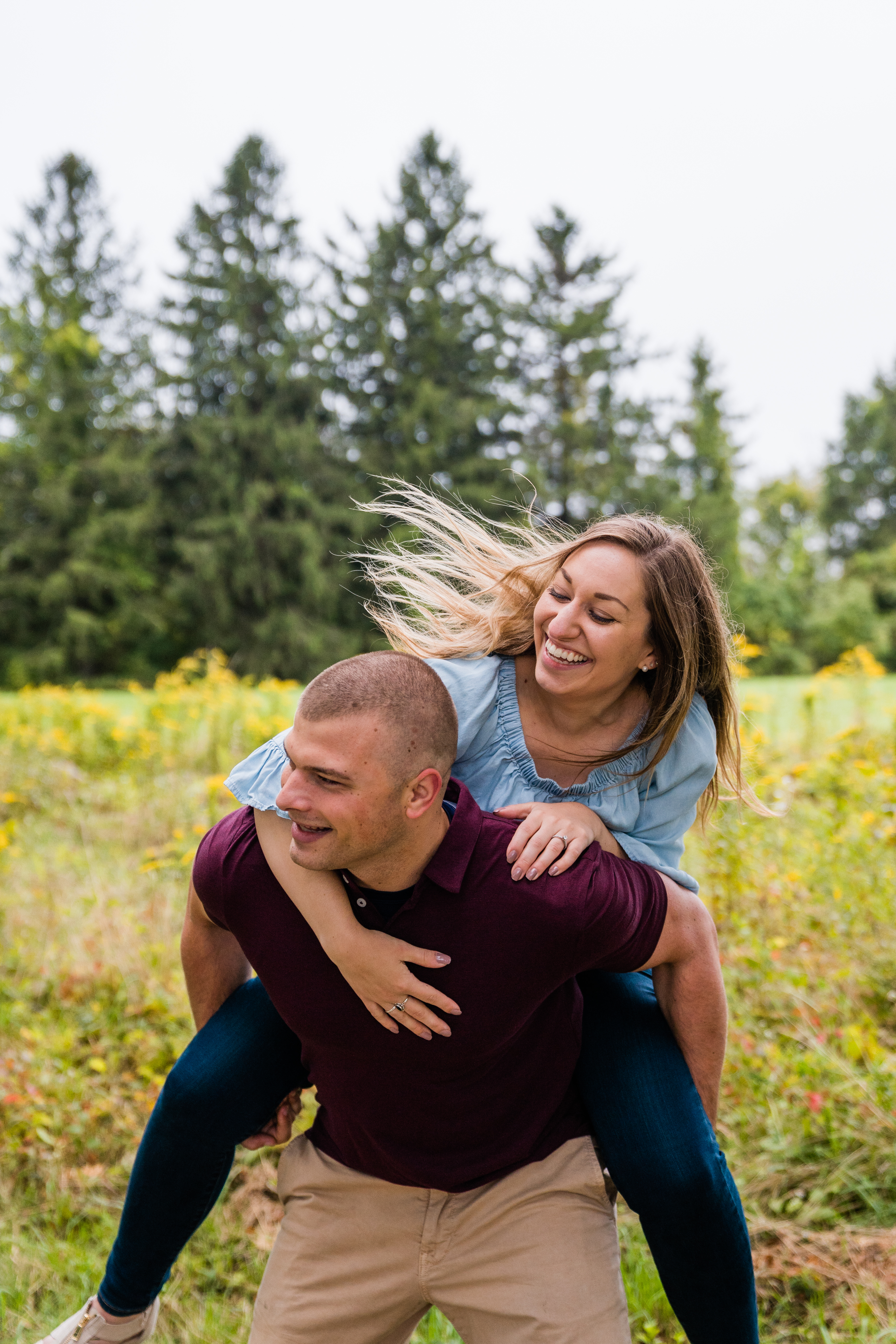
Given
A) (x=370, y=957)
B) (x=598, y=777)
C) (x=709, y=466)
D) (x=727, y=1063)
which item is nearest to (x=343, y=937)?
(x=370, y=957)

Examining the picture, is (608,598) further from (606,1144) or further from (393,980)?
(606,1144)

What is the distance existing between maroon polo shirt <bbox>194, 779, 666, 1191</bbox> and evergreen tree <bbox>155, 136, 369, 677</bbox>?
21027mm

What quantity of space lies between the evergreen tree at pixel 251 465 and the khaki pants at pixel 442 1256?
68.9 ft

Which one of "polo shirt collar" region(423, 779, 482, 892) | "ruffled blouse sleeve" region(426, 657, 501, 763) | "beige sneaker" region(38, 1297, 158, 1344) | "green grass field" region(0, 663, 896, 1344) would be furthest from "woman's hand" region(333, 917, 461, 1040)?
"green grass field" region(0, 663, 896, 1344)

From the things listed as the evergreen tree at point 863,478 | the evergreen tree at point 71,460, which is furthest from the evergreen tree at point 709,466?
the evergreen tree at point 71,460

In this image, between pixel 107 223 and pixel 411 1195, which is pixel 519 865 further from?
pixel 107 223

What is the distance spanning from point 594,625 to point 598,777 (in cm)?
31

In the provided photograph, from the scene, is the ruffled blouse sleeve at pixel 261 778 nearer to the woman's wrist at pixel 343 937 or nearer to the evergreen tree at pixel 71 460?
the woman's wrist at pixel 343 937

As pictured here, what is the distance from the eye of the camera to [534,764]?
211 cm

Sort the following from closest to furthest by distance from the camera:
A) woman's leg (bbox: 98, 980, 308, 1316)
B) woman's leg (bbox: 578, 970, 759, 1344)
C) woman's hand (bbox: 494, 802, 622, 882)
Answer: woman's hand (bbox: 494, 802, 622, 882) → woman's leg (bbox: 578, 970, 759, 1344) → woman's leg (bbox: 98, 980, 308, 1316)

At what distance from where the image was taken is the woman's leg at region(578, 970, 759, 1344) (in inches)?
68.6

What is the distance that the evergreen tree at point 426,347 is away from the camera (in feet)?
79.4

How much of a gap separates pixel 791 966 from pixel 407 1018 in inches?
104

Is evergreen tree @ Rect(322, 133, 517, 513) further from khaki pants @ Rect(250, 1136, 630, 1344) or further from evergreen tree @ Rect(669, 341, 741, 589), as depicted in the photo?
khaki pants @ Rect(250, 1136, 630, 1344)
